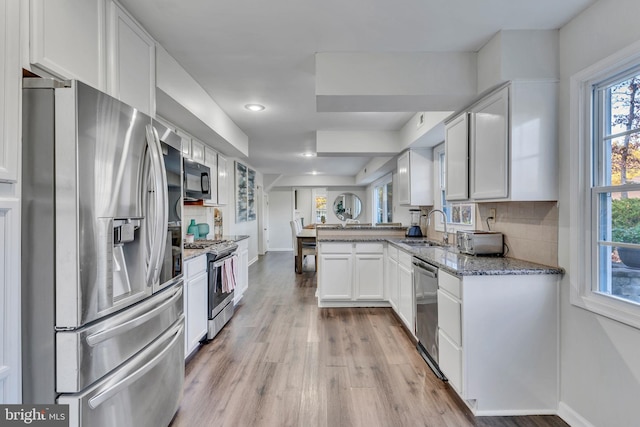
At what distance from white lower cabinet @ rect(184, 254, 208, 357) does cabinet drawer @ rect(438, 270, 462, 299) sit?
1.98 m

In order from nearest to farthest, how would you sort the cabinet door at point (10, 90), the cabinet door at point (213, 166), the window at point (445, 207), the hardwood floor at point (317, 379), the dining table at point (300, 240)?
the cabinet door at point (10, 90) → the hardwood floor at point (317, 379) → the window at point (445, 207) → the cabinet door at point (213, 166) → the dining table at point (300, 240)

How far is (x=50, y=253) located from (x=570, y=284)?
2.63 meters

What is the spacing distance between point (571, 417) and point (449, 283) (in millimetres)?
978

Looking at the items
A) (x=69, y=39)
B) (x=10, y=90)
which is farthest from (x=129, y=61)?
(x=10, y=90)

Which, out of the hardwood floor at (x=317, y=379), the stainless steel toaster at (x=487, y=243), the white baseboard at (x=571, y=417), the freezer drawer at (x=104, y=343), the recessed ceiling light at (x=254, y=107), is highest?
the recessed ceiling light at (x=254, y=107)

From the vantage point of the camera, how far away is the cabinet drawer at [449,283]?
2.04 m

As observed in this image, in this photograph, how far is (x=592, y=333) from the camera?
172 cm

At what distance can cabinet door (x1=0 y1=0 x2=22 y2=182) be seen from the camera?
1.08 metres

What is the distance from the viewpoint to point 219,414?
1.94 m

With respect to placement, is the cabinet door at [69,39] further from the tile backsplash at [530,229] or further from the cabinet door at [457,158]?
the tile backsplash at [530,229]

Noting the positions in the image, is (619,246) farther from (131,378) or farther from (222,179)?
(222,179)

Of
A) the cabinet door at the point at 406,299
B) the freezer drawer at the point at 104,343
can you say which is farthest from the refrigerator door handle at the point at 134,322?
the cabinet door at the point at 406,299

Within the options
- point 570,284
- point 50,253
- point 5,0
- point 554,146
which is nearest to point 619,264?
point 570,284

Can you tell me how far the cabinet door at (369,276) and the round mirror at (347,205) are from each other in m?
6.18
